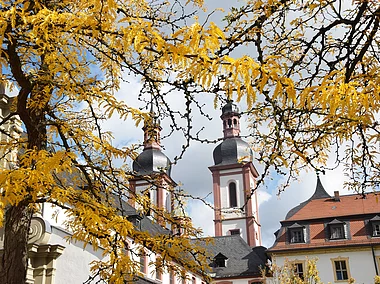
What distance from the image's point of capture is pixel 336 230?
95.2 ft

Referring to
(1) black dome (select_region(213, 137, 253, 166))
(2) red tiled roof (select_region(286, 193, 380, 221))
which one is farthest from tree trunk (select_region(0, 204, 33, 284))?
(1) black dome (select_region(213, 137, 253, 166))

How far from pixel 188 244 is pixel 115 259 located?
0.79m

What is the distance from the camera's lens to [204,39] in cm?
254

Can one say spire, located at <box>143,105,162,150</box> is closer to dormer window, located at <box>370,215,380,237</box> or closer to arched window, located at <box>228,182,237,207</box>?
dormer window, located at <box>370,215,380,237</box>

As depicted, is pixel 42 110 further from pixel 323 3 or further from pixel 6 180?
pixel 323 3

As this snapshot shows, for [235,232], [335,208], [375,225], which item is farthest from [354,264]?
[235,232]

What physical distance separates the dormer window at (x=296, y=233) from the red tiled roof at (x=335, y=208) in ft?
2.85

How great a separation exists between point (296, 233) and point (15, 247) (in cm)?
2616

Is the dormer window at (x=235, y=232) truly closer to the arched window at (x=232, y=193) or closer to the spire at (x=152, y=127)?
the arched window at (x=232, y=193)

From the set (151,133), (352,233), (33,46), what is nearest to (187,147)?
(151,133)

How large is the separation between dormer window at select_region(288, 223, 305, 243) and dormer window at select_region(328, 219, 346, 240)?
65.0 inches

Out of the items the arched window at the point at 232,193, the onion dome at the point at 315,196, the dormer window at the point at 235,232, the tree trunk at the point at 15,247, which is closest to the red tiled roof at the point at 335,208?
the onion dome at the point at 315,196

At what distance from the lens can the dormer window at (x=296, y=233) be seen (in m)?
29.3

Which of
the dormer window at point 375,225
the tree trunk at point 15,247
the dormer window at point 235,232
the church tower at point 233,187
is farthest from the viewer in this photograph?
the dormer window at point 235,232
